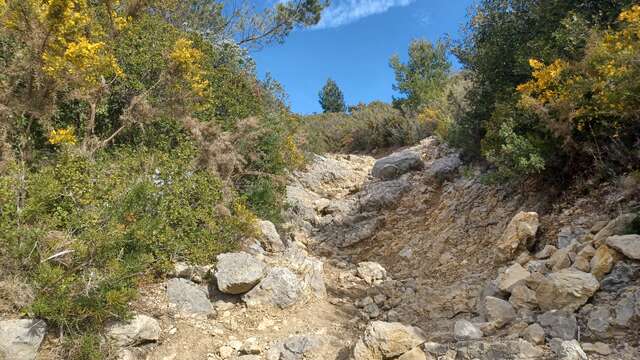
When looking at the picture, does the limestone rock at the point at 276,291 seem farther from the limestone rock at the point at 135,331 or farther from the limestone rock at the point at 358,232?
the limestone rock at the point at 358,232

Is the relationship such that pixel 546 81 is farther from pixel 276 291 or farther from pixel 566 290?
pixel 276 291

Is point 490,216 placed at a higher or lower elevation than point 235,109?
lower

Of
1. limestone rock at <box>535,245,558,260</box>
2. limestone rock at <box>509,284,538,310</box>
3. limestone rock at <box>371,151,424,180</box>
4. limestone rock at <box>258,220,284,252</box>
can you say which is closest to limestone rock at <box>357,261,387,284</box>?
limestone rock at <box>258,220,284,252</box>

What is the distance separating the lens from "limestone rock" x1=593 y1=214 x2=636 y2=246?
3.90 m

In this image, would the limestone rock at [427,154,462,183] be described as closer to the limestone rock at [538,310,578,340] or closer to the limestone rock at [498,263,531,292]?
the limestone rock at [498,263,531,292]

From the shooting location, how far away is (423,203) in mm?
7824

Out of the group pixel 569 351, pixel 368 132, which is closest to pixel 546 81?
pixel 569 351

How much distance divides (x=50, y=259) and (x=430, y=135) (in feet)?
36.1

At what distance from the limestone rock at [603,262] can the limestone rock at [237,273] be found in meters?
3.26

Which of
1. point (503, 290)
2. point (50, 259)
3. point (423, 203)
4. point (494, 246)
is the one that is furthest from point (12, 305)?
point (423, 203)

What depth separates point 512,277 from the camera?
4242 mm

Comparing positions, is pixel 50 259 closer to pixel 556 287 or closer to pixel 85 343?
pixel 85 343

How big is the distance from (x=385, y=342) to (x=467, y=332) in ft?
2.23

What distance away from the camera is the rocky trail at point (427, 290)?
3.48 metres
